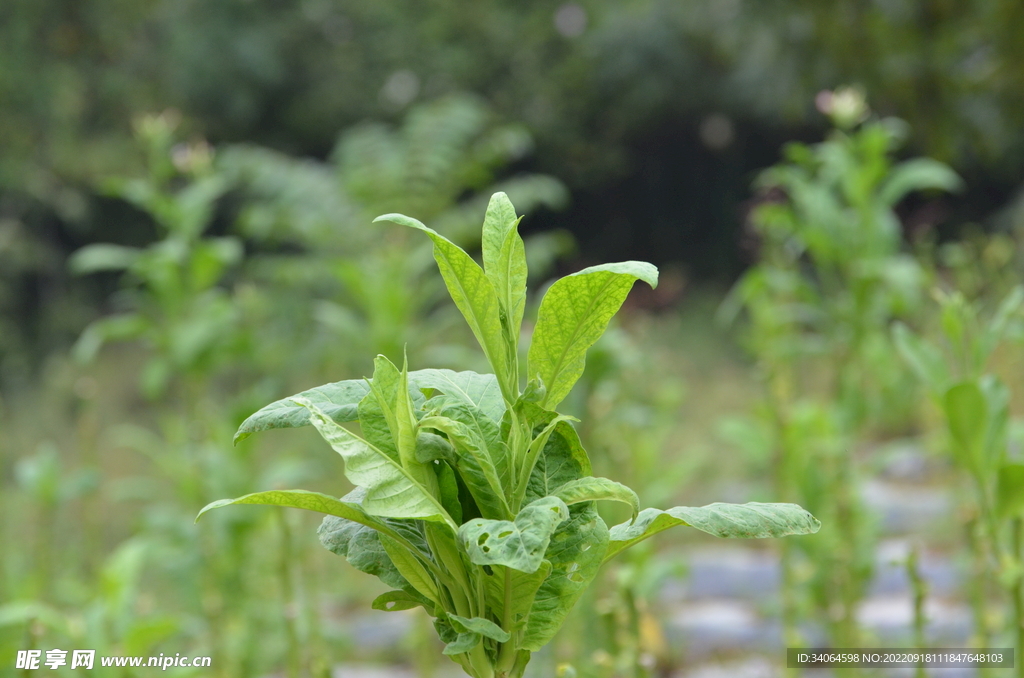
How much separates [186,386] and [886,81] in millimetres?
3104

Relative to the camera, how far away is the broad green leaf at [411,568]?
2.25 feet

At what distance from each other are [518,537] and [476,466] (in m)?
0.10

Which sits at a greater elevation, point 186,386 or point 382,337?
point 382,337

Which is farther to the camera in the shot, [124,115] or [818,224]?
[124,115]

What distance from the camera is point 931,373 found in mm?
1288

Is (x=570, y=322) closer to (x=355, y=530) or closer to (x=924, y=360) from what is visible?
(x=355, y=530)

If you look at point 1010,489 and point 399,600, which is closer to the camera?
point 399,600

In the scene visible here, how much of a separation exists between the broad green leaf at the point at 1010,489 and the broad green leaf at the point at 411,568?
2.57ft

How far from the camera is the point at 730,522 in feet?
2.14

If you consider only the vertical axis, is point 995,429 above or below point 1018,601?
above

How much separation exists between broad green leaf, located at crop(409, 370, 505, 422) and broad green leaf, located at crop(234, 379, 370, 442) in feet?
0.17

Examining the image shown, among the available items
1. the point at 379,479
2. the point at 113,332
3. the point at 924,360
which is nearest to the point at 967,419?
the point at 924,360

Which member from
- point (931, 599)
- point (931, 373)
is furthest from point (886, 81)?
point (931, 373)

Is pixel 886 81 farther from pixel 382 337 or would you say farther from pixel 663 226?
pixel 663 226
